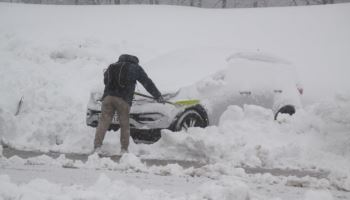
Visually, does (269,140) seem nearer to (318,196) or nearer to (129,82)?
(129,82)

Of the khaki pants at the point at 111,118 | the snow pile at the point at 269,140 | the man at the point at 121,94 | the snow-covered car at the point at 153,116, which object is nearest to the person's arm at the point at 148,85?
the man at the point at 121,94

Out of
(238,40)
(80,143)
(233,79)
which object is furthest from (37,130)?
(238,40)

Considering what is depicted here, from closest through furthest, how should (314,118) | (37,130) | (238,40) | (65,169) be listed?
(65,169), (314,118), (37,130), (238,40)

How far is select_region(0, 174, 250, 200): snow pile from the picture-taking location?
4.56 m

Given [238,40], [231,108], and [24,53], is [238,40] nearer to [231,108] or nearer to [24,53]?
[24,53]

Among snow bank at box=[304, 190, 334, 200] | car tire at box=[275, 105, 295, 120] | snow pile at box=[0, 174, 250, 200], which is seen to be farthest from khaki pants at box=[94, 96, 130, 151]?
snow bank at box=[304, 190, 334, 200]

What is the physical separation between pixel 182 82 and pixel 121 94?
1608mm

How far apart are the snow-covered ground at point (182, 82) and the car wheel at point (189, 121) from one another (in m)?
0.34

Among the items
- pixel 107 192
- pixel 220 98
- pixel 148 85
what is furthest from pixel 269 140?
pixel 107 192

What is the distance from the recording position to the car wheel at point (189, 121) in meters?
8.52

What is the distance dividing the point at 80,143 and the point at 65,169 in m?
2.35

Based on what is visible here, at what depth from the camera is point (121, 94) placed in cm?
812

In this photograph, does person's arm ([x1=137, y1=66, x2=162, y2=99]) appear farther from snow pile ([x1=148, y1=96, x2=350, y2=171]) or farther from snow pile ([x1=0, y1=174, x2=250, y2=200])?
snow pile ([x1=0, y1=174, x2=250, y2=200])

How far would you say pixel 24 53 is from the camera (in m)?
15.5
